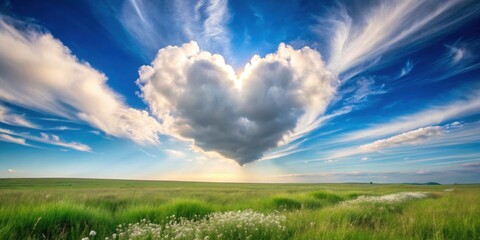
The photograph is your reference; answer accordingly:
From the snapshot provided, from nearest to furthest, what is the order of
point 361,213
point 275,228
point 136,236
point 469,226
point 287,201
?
1. point 136,236
2. point 275,228
3. point 469,226
4. point 361,213
5. point 287,201

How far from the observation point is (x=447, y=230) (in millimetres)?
7047

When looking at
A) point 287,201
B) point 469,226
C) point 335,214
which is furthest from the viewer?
point 287,201

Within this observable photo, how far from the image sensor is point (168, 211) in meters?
9.56

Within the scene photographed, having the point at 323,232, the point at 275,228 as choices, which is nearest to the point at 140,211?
the point at 275,228

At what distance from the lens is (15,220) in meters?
5.81

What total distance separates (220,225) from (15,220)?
4636 millimetres

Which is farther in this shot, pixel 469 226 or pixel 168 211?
pixel 168 211

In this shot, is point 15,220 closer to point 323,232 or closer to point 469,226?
point 323,232

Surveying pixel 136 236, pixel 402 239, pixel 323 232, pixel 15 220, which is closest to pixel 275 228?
pixel 323 232

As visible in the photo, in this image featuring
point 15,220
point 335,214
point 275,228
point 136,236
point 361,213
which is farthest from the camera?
point 361,213

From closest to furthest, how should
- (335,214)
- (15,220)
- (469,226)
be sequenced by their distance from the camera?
1. (15,220)
2. (469,226)
3. (335,214)

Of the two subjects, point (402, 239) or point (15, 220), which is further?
point (15, 220)

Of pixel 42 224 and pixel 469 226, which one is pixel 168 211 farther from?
pixel 469 226

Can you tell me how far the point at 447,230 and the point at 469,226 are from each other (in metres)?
0.58
